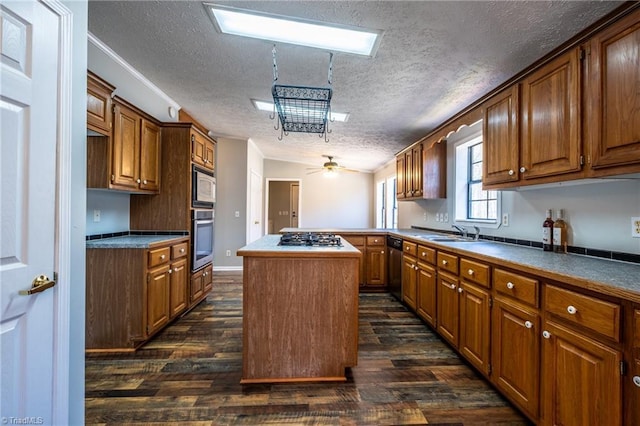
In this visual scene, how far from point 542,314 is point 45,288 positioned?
226 cm

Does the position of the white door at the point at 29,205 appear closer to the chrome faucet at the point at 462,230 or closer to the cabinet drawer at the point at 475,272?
the cabinet drawer at the point at 475,272

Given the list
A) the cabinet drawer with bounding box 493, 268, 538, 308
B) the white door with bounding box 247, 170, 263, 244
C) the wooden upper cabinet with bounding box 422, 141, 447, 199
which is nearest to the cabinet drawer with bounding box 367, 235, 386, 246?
the wooden upper cabinet with bounding box 422, 141, 447, 199

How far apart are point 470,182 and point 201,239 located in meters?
3.36

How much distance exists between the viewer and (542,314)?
4.73ft

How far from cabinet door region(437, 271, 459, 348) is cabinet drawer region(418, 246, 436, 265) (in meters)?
0.17


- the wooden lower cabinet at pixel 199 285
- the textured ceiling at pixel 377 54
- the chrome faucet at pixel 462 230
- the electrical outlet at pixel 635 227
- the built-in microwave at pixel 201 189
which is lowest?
the wooden lower cabinet at pixel 199 285

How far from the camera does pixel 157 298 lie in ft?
8.50

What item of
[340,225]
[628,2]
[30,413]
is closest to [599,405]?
[628,2]

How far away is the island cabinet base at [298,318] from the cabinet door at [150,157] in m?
1.69

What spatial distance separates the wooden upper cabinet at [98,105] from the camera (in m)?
2.06

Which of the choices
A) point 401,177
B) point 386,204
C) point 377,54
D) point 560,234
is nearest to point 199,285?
point 377,54

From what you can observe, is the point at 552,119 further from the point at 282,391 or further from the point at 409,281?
the point at 282,391

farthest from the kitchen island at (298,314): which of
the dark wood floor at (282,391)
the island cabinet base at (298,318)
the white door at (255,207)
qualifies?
the white door at (255,207)

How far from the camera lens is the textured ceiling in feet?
5.37
